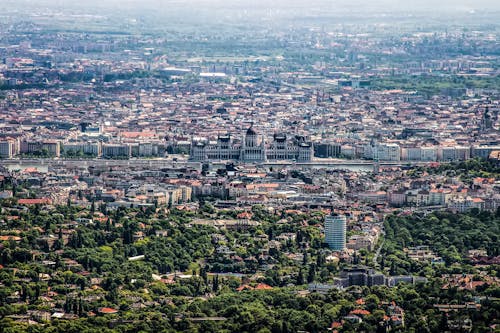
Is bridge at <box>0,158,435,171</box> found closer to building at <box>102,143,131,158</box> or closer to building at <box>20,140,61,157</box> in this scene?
building at <box>102,143,131,158</box>

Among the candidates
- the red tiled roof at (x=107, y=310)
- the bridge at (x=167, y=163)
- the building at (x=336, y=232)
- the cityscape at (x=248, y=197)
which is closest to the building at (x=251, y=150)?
A: the cityscape at (x=248, y=197)

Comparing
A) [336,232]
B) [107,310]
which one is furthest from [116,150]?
[107,310]

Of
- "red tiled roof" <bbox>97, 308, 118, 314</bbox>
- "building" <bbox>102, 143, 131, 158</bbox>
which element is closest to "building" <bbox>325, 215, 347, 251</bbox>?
"red tiled roof" <bbox>97, 308, 118, 314</bbox>

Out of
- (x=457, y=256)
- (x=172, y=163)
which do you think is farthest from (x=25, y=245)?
(x=172, y=163)

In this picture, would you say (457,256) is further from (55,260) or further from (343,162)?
(343,162)

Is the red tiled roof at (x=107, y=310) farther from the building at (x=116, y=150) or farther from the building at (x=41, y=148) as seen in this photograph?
the building at (x=41, y=148)
